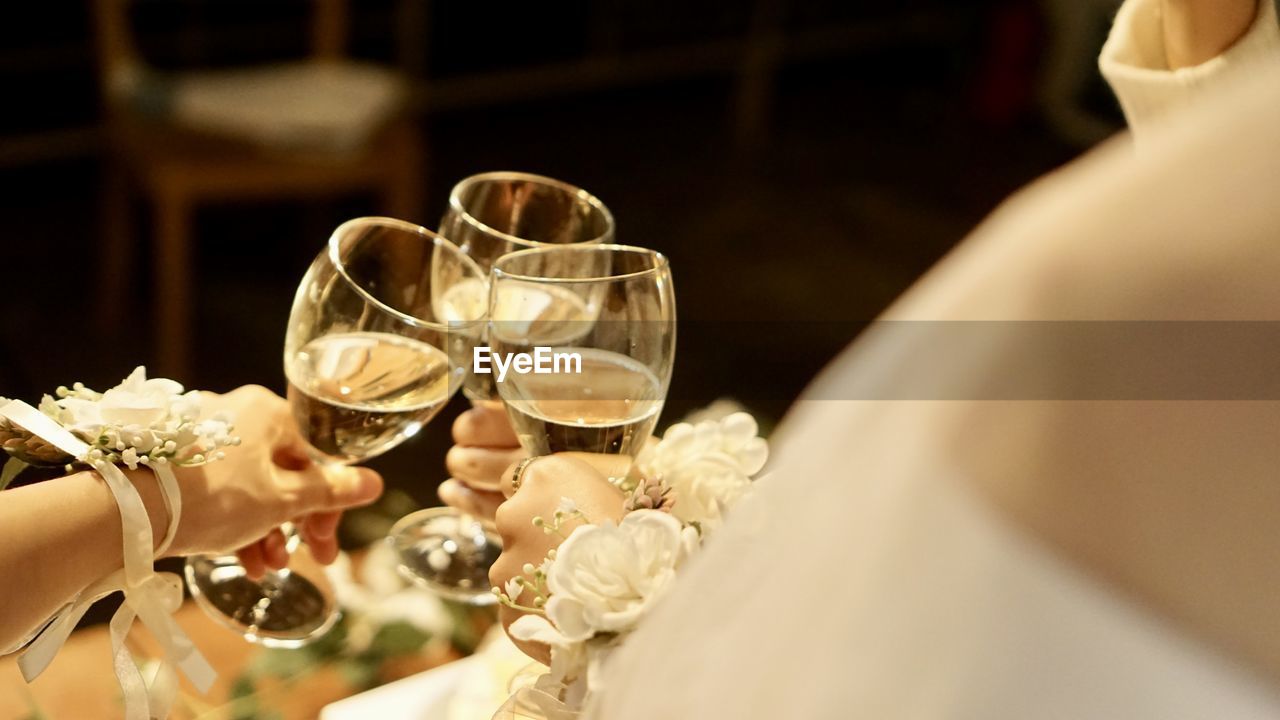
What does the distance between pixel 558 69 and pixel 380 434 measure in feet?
10.7

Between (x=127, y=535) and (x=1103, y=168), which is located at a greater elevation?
(x=1103, y=168)

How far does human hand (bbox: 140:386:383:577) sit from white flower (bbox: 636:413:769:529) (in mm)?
232

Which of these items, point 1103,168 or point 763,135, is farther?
point 763,135

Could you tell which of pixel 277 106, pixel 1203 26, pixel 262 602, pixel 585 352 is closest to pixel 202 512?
pixel 262 602

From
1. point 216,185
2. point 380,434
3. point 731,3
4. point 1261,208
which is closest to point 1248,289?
point 1261,208

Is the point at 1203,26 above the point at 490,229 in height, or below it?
above

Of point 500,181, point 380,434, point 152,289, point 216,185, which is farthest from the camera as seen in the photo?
point 152,289

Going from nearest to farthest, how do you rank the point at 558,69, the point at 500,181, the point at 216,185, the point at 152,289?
1. the point at 500,181
2. the point at 216,185
3. the point at 152,289
4. the point at 558,69

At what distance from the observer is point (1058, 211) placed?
39 centimetres

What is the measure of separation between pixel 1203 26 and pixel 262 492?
2.21 ft

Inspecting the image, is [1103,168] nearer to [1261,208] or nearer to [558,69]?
[1261,208]

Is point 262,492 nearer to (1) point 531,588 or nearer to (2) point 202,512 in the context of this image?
(2) point 202,512

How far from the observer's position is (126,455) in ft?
2.51

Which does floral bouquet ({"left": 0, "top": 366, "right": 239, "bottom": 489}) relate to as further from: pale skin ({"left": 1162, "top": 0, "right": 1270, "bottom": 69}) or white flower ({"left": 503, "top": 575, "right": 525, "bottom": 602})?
pale skin ({"left": 1162, "top": 0, "right": 1270, "bottom": 69})
